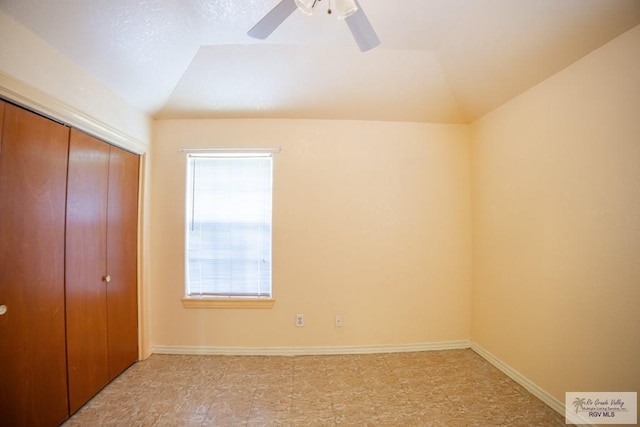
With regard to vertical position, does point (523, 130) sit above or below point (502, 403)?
above

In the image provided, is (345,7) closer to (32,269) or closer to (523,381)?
(32,269)

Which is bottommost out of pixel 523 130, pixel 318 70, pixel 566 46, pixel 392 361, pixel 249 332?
pixel 392 361

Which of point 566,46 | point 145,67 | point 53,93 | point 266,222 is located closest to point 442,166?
point 566,46

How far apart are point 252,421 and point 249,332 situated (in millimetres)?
848

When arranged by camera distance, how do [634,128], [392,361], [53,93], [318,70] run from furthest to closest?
[392,361] < [318,70] < [53,93] < [634,128]

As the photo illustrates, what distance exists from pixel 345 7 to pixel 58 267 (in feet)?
7.31

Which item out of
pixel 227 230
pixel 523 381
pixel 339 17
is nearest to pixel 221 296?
pixel 227 230

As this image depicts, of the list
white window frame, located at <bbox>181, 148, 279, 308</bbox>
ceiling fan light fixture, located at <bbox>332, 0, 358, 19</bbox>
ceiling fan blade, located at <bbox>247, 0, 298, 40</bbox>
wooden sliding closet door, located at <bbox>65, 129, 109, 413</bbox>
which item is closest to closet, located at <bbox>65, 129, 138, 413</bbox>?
wooden sliding closet door, located at <bbox>65, 129, 109, 413</bbox>

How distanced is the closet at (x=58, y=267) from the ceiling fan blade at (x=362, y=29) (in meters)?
1.84

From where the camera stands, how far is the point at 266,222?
7.80 feet

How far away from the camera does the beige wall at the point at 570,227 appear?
1.31 metres

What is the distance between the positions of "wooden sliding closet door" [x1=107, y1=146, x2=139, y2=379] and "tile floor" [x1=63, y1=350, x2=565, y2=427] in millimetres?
212

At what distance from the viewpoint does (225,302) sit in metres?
2.32

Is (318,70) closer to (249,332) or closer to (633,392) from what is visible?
(249,332)
